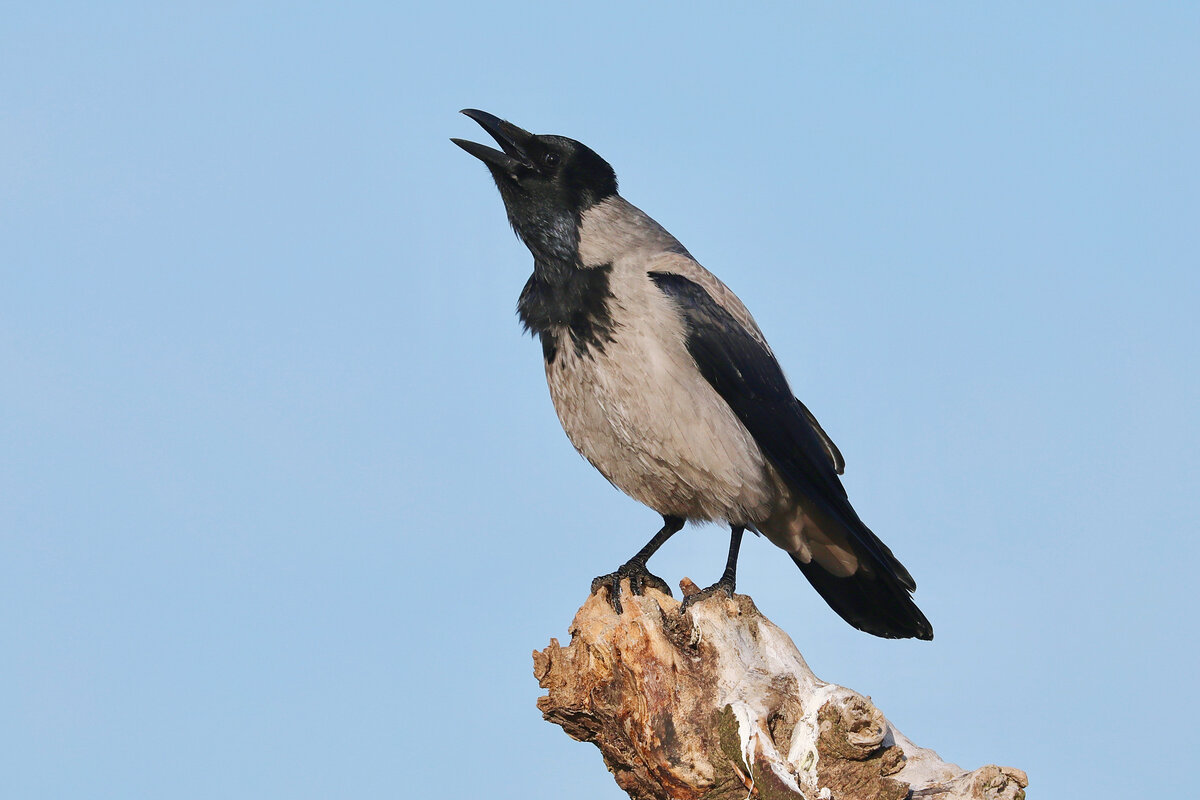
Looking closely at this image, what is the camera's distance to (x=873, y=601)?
7172mm

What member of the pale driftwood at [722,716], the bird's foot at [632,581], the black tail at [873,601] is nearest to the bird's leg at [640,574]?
the bird's foot at [632,581]

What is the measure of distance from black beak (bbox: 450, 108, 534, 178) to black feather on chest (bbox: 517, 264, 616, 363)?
65 cm

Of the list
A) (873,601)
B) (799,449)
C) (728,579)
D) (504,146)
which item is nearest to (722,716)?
(728,579)

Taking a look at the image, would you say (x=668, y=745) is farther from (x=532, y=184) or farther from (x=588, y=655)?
(x=532, y=184)

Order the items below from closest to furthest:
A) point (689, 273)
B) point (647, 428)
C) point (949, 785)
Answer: point (949, 785) → point (647, 428) → point (689, 273)

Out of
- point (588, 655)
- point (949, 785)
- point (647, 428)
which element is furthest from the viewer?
point (647, 428)

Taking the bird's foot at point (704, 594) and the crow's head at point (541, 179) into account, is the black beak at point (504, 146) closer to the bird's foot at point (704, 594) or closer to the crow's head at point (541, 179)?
the crow's head at point (541, 179)

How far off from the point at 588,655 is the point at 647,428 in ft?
4.18

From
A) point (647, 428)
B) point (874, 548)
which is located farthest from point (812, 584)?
point (647, 428)

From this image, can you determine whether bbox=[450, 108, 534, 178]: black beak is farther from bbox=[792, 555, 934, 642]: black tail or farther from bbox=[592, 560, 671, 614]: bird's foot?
bbox=[792, 555, 934, 642]: black tail

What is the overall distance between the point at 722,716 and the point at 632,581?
1.38 meters

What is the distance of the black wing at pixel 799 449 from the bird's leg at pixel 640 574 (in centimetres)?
73

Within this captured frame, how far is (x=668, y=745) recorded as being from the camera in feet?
17.6

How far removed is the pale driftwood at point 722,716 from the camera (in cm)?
511
